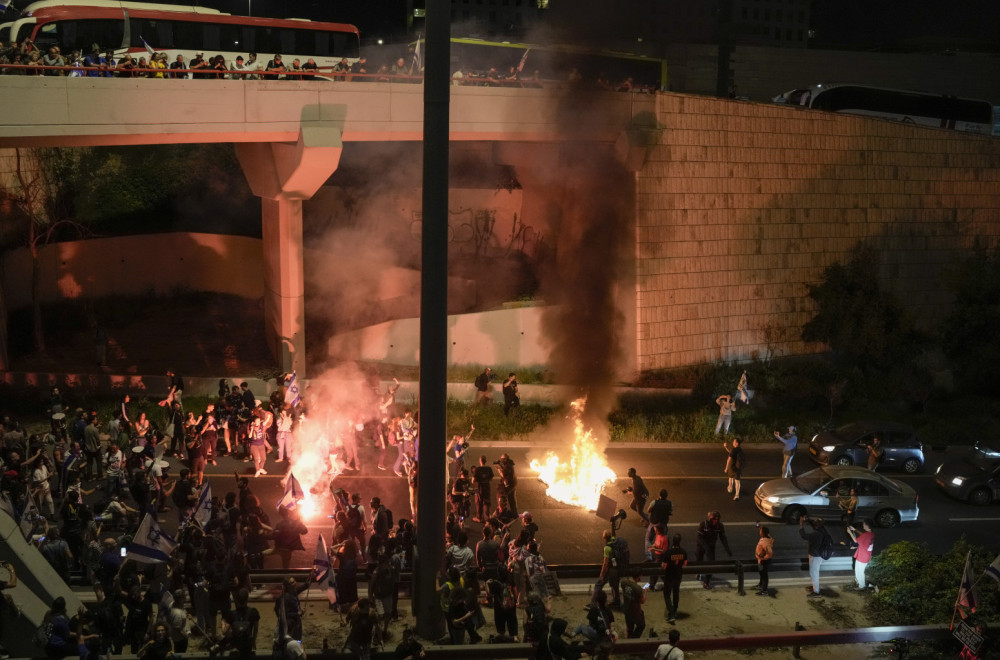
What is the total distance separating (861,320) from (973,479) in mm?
6673

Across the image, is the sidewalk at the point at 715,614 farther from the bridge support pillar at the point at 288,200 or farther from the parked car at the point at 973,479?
the bridge support pillar at the point at 288,200

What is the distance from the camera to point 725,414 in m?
19.0

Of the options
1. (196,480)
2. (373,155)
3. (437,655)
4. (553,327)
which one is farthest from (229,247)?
(437,655)

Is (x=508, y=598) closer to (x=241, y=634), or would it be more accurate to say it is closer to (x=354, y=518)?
(x=354, y=518)

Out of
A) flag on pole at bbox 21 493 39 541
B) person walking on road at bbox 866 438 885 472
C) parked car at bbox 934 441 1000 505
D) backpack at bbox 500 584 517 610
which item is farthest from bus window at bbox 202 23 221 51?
parked car at bbox 934 441 1000 505

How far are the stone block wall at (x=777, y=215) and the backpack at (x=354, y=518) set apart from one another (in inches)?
464

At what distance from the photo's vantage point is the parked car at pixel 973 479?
16.2m

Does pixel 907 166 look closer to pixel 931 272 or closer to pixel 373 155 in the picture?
pixel 931 272

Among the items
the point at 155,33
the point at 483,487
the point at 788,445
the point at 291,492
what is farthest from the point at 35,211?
the point at 788,445

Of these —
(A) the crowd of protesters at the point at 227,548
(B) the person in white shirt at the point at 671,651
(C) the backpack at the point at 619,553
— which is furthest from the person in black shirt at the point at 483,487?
(B) the person in white shirt at the point at 671,651

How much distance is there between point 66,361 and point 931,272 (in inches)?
875

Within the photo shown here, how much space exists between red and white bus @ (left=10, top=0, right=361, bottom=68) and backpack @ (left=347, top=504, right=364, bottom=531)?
15286 millimetres

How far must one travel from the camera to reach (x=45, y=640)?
8609 mm

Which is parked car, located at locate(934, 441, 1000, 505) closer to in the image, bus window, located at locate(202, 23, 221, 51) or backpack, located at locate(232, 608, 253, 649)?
backpack, located at locate(232, 608, 253, 649)
